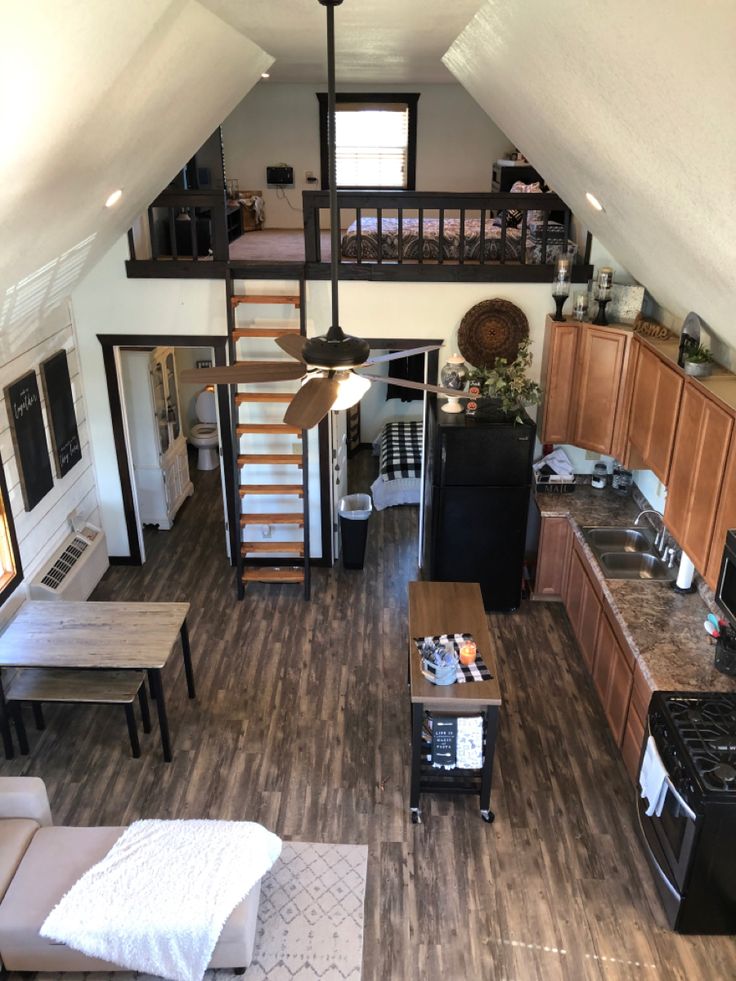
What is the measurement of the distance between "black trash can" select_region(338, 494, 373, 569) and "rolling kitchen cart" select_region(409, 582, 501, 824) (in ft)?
6.21

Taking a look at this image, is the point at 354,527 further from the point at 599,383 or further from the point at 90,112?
the point at 90,112

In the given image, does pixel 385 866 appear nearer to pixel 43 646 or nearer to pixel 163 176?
pixel 43 646

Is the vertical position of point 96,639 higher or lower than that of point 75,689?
higher

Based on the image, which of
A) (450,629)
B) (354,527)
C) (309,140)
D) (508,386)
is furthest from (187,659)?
(309,140)

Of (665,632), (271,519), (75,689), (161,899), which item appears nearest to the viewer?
(161,899)

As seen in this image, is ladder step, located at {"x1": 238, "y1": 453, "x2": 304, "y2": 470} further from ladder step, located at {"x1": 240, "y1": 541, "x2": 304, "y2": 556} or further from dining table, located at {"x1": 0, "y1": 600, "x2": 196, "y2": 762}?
dining table, located at {"x1": 0, "y1": 600, "x2": 196, "y2": 762}

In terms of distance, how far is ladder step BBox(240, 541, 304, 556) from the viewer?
7.20 m

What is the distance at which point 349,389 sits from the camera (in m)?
3.07

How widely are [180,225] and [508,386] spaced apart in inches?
147

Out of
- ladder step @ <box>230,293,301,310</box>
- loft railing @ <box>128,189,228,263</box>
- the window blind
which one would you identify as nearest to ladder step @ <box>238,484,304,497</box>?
ladder step @ <box>230,293,301,310</box>

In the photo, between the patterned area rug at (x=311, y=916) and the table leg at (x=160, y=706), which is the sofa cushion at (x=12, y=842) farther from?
the patterned area rug at (x=311, y=916)

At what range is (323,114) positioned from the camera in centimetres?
906

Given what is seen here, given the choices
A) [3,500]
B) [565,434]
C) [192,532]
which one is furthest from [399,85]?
[3,500]

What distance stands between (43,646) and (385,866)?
264 cm
